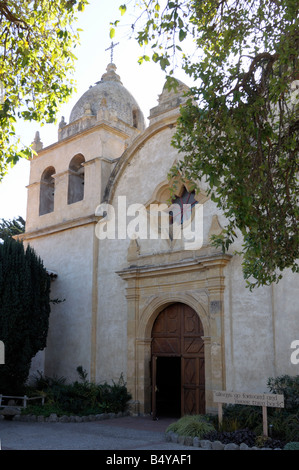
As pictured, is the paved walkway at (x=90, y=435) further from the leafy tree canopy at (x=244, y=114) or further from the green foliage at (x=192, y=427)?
the leafy tree canopy at (x=244, y=114)

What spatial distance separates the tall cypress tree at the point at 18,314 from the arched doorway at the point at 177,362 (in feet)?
11.2

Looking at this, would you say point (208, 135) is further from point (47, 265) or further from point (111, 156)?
point (47, 265)

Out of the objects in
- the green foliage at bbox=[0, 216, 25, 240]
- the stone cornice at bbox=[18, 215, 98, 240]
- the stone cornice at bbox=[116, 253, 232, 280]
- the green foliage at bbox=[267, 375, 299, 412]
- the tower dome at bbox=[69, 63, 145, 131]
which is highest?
the tower dome at bbox=[69, 63, 145, 131]

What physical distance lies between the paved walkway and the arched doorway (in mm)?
921

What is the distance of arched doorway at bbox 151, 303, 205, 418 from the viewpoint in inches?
496

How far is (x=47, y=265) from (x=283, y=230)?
418 inches

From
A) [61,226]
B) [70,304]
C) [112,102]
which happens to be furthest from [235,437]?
[112,102]

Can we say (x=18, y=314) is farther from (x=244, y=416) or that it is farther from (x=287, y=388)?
(x=287, y=388)

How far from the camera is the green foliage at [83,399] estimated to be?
13008 millimetres

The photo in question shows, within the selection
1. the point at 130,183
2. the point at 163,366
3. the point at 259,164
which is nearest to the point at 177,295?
the point at 163,366

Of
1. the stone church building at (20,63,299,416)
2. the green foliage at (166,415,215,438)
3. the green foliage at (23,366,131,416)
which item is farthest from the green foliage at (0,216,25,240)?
the green foliage at (166,415,215,438)

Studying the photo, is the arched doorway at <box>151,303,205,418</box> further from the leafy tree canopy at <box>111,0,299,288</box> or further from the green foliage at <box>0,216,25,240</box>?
the green foliage at <box>0,216,25,240</box>

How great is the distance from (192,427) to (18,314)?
6.03 m

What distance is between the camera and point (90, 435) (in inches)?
412
